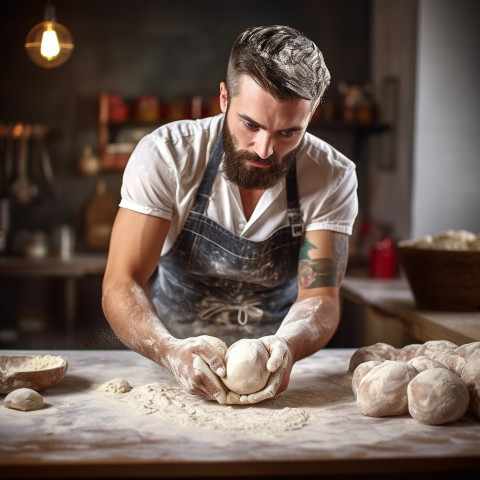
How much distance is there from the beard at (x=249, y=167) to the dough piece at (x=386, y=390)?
68cm

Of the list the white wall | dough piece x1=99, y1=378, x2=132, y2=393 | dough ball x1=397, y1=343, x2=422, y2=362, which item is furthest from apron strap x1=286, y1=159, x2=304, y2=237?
the white wall

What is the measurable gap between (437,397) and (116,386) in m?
0.74

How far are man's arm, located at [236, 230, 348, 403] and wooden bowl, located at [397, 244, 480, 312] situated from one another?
2.26 ft

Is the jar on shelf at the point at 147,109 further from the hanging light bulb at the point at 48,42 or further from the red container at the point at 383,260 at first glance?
the hanging light bulb at the point at 48,42

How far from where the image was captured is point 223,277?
214 cm

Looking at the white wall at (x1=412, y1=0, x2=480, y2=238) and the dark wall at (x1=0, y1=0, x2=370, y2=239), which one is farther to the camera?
the dark wall at (x1=0, y1=0, x2=370, y2=239)

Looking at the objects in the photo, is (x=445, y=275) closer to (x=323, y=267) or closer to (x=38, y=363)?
(x=323, y=267)

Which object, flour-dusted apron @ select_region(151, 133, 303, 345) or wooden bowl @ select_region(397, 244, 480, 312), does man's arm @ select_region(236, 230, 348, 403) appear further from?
wooden bowl @ select_region(397, 244, 480, 312)

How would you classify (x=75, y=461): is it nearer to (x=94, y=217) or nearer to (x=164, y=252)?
(x=164, y=252)

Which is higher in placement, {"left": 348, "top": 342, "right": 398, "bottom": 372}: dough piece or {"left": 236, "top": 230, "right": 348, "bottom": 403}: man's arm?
{"left": 236, "top": 230, "right": 348, "bottom": 403}: man's arm

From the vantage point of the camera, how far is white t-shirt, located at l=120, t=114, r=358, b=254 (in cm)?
→ 199

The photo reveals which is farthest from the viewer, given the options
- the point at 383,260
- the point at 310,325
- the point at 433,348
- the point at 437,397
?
the point at 383,260

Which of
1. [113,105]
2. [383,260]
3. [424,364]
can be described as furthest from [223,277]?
[113,105]

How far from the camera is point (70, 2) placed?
4637 mm
